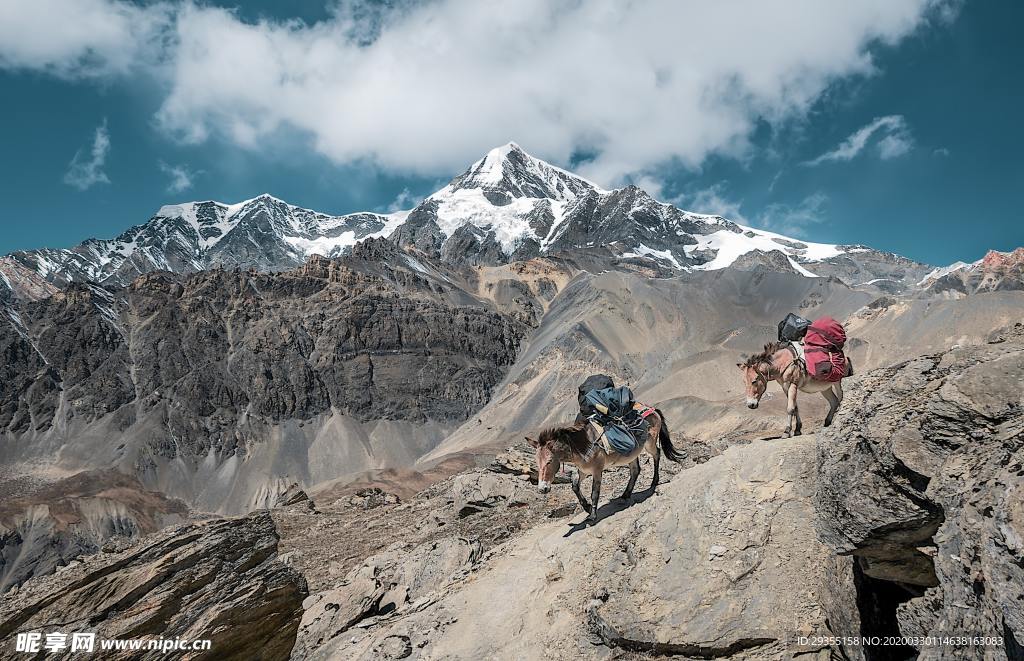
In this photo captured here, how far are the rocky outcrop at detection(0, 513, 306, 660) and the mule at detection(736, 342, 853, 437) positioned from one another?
10951mm

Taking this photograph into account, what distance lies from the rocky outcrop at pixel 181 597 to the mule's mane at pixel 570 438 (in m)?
7.28

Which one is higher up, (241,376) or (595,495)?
(241,376)

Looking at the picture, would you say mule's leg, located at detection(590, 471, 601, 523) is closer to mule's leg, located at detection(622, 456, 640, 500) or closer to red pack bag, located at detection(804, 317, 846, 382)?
mule's leg, located at detection(622, 456, 640, 500)

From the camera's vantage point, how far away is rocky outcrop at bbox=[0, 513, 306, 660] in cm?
1305

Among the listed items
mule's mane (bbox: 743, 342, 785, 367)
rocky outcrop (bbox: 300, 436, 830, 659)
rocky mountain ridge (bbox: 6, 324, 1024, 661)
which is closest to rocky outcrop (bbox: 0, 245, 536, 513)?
rocky mountain ridge (bbox: 6, 324, 1024, 661)

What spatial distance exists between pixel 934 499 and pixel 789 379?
5.59 meters

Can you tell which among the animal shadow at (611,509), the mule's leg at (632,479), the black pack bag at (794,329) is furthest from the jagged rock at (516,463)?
the black pack bag at (794,329)

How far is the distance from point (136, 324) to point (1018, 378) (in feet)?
568

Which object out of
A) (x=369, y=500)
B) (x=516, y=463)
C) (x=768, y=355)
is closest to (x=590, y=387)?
(x=768, y=355)

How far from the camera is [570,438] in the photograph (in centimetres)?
1066

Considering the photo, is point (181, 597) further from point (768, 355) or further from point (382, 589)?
point (768, 355)

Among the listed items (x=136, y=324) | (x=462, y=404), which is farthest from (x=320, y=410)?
(x=136, y=324)

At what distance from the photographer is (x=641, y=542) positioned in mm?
8172

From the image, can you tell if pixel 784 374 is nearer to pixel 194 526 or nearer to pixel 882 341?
pixel 194 526
